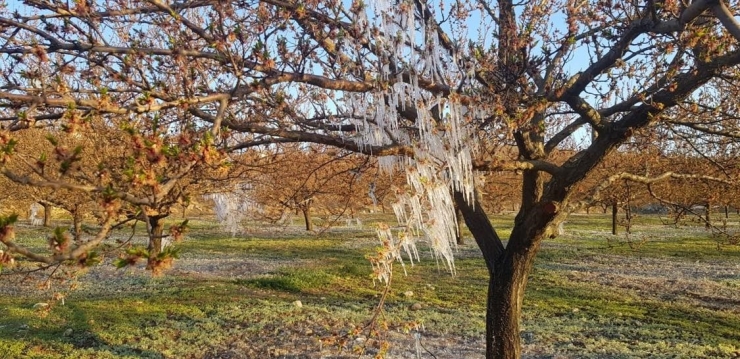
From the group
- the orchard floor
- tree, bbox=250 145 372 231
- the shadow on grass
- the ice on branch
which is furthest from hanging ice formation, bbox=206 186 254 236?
the shadow on grass

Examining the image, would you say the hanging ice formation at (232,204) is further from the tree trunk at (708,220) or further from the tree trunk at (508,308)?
the tree trunk at (708,220)

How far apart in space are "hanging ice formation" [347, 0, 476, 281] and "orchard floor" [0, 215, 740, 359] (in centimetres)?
94

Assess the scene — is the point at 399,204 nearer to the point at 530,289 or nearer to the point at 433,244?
the point at 433,244

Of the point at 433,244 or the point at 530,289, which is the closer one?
the point at 433,244

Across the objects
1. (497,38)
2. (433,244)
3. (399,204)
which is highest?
(497,38)

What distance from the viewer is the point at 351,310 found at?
37.2 ft

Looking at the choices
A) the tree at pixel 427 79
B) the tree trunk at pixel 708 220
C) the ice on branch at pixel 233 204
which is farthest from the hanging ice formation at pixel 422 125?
the ice on branch at pixel 233 204

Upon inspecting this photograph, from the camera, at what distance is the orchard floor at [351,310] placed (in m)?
8.49

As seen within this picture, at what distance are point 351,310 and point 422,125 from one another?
7157 mm

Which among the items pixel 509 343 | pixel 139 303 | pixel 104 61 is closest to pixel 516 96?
pixel 509 343

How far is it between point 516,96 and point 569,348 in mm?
5393

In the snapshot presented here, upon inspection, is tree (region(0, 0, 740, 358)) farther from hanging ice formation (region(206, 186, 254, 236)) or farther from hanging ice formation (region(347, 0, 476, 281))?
hanging ice formation (region(206, 186, 254, 236))

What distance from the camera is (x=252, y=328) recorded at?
9.65 metres

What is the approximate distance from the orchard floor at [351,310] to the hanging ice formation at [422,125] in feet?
3.09
